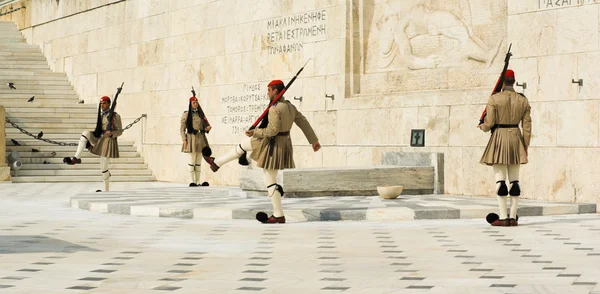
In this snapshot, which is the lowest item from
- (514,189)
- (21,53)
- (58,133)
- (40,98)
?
(514,189)

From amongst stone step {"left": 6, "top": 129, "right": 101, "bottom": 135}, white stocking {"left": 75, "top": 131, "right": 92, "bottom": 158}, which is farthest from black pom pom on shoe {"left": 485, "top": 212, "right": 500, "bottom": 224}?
stone step {"left": 6, "top": 129, "right": 101, "bottom": 135}

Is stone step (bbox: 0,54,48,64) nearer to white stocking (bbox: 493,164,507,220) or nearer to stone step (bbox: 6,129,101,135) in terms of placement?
stone step (bbox: 6,129,101,135)

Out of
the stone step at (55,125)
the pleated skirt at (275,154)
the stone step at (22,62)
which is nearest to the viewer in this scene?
the pleated skirt at (275,154)

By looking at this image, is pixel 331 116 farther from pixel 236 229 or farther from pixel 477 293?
pixel 477 293

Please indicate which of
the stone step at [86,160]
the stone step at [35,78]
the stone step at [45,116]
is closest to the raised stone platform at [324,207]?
the stone step at [86,160]

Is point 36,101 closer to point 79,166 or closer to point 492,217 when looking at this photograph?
point 79,166

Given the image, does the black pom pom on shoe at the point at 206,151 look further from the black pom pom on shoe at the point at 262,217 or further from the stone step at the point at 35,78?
the stone step at the point at 35,78

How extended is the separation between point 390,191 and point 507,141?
3728 mm

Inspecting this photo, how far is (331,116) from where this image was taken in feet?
68.3

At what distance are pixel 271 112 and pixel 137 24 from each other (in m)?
15.2

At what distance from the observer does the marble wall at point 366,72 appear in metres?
16.4

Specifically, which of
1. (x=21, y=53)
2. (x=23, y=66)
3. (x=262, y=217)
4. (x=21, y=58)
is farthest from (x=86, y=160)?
(x=262, y=217)

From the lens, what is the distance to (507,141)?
1252 cm

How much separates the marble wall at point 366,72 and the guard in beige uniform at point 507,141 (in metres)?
3.52
